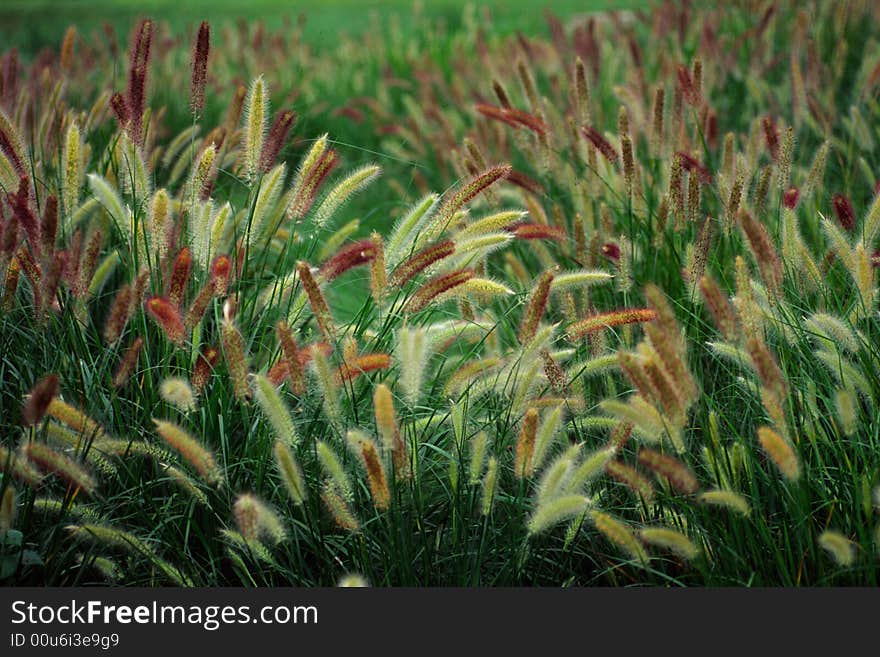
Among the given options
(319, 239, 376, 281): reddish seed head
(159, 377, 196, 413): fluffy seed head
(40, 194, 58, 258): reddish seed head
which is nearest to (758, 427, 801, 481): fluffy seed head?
(319, 239, 376, 281): reddish seed head

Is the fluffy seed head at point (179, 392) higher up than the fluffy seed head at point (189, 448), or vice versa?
the fluffy seed head at point (179, 392)

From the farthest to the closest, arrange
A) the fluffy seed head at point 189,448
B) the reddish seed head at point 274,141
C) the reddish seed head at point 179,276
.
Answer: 1. the reddish seed head at point 274,141
2. the reddish seed head at point 179,276
3. the fluffy seed head at point 189,448

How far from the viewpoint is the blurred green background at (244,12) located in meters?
8.91

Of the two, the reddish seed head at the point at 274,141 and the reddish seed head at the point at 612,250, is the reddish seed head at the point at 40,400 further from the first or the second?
the reddish seed head at the point at 612,250

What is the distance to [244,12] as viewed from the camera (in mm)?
11227

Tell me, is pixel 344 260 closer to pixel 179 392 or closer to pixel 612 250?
pixel 179 392

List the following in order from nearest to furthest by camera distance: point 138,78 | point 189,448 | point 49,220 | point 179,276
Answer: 1. point 189,448
2. point 49,220
3. point 179,276
4. point 138,78

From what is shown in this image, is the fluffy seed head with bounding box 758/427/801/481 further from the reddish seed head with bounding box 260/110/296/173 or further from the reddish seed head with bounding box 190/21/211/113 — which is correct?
the reddish seed head with bounding box 190/21/211/113

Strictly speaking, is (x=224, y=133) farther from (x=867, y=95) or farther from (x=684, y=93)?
(x=867, y=95)

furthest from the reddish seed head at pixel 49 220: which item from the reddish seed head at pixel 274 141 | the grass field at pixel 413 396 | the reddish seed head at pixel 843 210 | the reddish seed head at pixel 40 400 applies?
the reddish seed head at pixel 843 210

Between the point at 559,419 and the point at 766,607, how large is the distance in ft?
1.53

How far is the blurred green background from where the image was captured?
8906 millimetres

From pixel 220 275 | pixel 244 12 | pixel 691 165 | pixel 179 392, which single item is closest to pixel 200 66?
pixel 220 275

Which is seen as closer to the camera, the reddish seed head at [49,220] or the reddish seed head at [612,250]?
the reddish seed head at [49,220]
